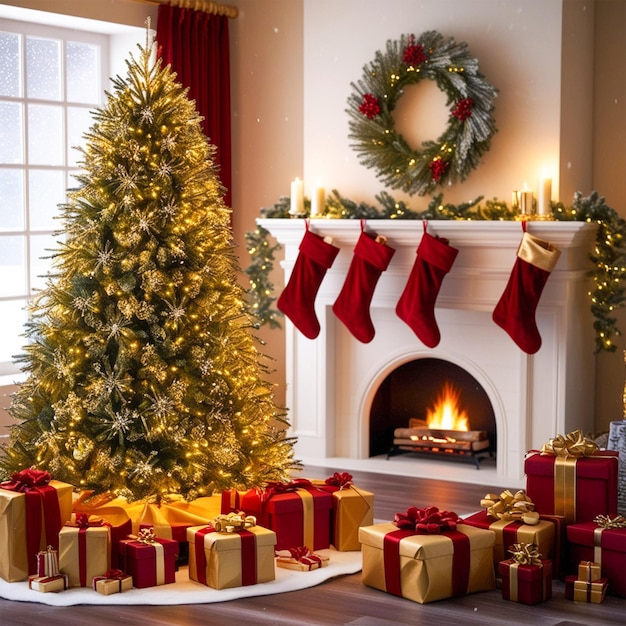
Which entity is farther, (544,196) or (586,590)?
(544,196)

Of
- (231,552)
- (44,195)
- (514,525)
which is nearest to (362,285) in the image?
(44,195)

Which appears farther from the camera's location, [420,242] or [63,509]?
[420,242]

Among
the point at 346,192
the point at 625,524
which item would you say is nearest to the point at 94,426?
the point at 625,524

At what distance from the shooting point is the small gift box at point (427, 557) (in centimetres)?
358

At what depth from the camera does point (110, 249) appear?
4.07 metres

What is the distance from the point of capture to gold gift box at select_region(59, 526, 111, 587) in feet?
12.1

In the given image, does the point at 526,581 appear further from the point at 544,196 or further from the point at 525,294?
the point at 544,196

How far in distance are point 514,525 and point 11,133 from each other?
129 inches

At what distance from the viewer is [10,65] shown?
18.5 ft

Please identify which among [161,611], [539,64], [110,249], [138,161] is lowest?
[161,611]

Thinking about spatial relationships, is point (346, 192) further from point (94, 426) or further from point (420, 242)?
point (94, 426)

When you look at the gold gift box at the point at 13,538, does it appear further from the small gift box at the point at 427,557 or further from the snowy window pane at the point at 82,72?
the snowy window pane at the point at 82,72

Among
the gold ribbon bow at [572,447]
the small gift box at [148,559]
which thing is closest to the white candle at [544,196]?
the gold ribbon bow at [572,447]

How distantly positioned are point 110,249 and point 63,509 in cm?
92
